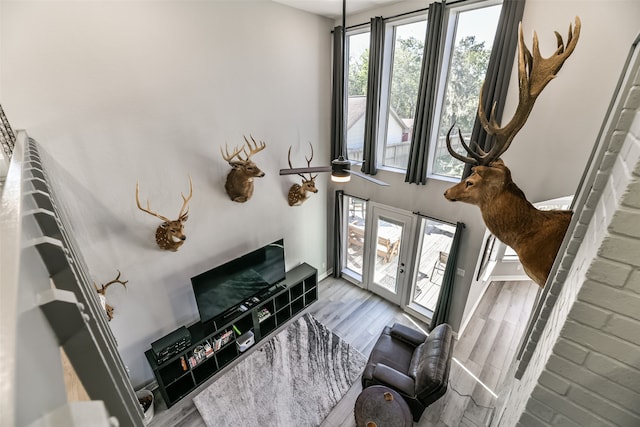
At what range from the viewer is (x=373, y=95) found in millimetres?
3969

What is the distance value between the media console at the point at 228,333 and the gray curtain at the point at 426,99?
2.38m

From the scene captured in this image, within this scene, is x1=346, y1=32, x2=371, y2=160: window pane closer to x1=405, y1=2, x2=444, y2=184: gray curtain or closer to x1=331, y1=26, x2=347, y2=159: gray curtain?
x1=331, y1=26, x2=347, y2=159: gray curtain

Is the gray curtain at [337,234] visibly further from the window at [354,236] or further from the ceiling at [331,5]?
the ceiling at [331,5]

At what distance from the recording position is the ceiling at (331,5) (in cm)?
348

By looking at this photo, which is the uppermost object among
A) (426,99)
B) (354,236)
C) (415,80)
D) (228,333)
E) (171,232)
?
(415,80)

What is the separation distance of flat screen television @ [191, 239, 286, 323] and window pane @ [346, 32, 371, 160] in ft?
6.69

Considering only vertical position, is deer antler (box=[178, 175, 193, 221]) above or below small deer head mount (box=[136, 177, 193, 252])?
above

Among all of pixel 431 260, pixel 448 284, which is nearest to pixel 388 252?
pixel 431 260

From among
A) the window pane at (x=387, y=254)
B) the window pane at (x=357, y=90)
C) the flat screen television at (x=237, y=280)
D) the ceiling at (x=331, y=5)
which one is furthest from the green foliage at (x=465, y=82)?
the flat screen television at (x=237, y=280)

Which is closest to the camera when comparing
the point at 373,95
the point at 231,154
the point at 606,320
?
the point at 606,320

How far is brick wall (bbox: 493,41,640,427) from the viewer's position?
3.05 feet

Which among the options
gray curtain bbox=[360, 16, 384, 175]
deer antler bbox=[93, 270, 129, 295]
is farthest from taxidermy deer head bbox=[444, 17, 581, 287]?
deer antler bbox=[93, 270, 129, 295]

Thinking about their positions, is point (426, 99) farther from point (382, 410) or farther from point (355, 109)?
point (382, 410)

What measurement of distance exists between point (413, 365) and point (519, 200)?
94.1 inches
